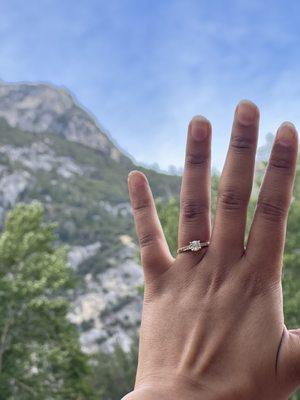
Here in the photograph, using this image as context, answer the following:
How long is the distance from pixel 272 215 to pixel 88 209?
133451 millimetres

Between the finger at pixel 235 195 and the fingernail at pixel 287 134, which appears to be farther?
the finger at pixel 235 195

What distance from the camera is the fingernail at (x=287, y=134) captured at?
214 centimetres

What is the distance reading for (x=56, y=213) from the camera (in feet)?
422

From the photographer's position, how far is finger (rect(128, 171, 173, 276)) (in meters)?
2.62

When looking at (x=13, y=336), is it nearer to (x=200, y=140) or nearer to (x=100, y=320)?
(x=200, y=140)

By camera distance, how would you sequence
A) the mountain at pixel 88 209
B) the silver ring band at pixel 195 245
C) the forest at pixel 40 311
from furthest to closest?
the mountain at pixel 88 209
the forest at pixel 40 311
the silver ring band at pixel 195 245

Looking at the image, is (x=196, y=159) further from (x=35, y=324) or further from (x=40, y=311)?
(x=35, y=324)

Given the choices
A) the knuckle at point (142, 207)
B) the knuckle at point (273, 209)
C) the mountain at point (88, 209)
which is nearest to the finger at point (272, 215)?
the knuckle at point (273, 209)

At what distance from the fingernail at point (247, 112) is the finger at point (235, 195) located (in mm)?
88

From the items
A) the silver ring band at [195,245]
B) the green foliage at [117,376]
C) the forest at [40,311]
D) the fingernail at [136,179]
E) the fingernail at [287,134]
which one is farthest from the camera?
the green foliage at [117,376]

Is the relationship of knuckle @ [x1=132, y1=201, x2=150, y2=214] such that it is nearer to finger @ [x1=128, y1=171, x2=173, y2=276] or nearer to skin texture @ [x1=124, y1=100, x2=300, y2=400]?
finger @ [x1=128, y1=171, x2=173, y2=276]

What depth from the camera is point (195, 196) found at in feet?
8.25

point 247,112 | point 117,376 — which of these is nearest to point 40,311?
point 247,112

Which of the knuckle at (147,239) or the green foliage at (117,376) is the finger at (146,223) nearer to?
the knuckle at (147,239)
